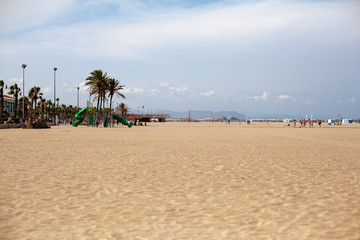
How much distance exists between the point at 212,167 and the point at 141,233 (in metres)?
6.63

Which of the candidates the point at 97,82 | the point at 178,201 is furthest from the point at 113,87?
the point at 178,201

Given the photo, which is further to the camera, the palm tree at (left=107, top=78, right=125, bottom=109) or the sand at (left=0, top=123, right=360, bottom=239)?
the palm tree at (left=107, top=78, right=125, bottom=109)

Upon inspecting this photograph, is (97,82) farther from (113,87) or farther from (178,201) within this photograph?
(178,201)

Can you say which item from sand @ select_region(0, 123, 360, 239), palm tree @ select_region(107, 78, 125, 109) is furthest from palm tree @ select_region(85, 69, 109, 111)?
sand @ select_region(0, 123, 360, 239)

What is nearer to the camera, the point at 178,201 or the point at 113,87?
the point at 178,201

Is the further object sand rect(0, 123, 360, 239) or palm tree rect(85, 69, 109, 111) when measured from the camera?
palm tree rect(85, 69, 109, 111)

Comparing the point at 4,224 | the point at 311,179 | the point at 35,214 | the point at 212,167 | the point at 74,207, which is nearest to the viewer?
the point at 4,224

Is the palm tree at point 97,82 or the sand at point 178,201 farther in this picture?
the palm tree at point 97,82

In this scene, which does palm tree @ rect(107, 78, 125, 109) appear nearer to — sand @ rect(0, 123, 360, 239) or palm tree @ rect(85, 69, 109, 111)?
palm tree @ rect(85, 69, 109, 111)

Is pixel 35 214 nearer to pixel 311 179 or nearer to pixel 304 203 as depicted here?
pixel 304 203

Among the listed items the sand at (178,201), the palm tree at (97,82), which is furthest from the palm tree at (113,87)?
the sand at (178,201)

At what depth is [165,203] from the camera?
660cm

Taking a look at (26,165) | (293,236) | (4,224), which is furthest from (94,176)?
(293,236)

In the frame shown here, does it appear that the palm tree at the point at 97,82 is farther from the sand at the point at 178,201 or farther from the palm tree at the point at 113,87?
the sand at the point at 178,201
